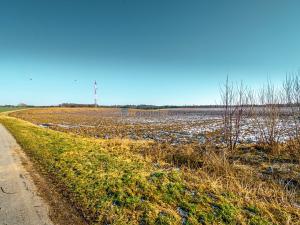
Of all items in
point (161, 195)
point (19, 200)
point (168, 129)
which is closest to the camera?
point (19, 200)

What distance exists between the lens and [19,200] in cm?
532

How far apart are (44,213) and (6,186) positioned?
232cm

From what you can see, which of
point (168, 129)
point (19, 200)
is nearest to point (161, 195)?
point (19, 200)

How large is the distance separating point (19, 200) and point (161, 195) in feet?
10.4

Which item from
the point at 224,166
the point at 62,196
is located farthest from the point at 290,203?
the point at 62,196

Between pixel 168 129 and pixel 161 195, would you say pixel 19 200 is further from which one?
pixel 168 129

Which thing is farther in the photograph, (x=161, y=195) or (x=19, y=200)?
(x=161, y=195)

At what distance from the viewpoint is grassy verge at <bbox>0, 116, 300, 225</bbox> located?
4.64 meters

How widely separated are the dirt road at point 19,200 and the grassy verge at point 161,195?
662 mm

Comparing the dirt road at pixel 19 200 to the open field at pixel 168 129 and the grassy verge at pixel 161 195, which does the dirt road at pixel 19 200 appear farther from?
the open field at pixel 168 129

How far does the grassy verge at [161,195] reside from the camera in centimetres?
464

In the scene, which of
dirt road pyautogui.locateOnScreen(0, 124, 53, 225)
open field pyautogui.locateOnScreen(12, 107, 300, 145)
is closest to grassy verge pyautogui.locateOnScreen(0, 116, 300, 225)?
dirt road pyautogui.locateOnScreen(0, 124, 53, 225)

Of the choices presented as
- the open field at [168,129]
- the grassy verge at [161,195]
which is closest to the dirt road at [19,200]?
the grassy verge at [161,195]

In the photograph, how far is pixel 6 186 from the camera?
6.27 m
